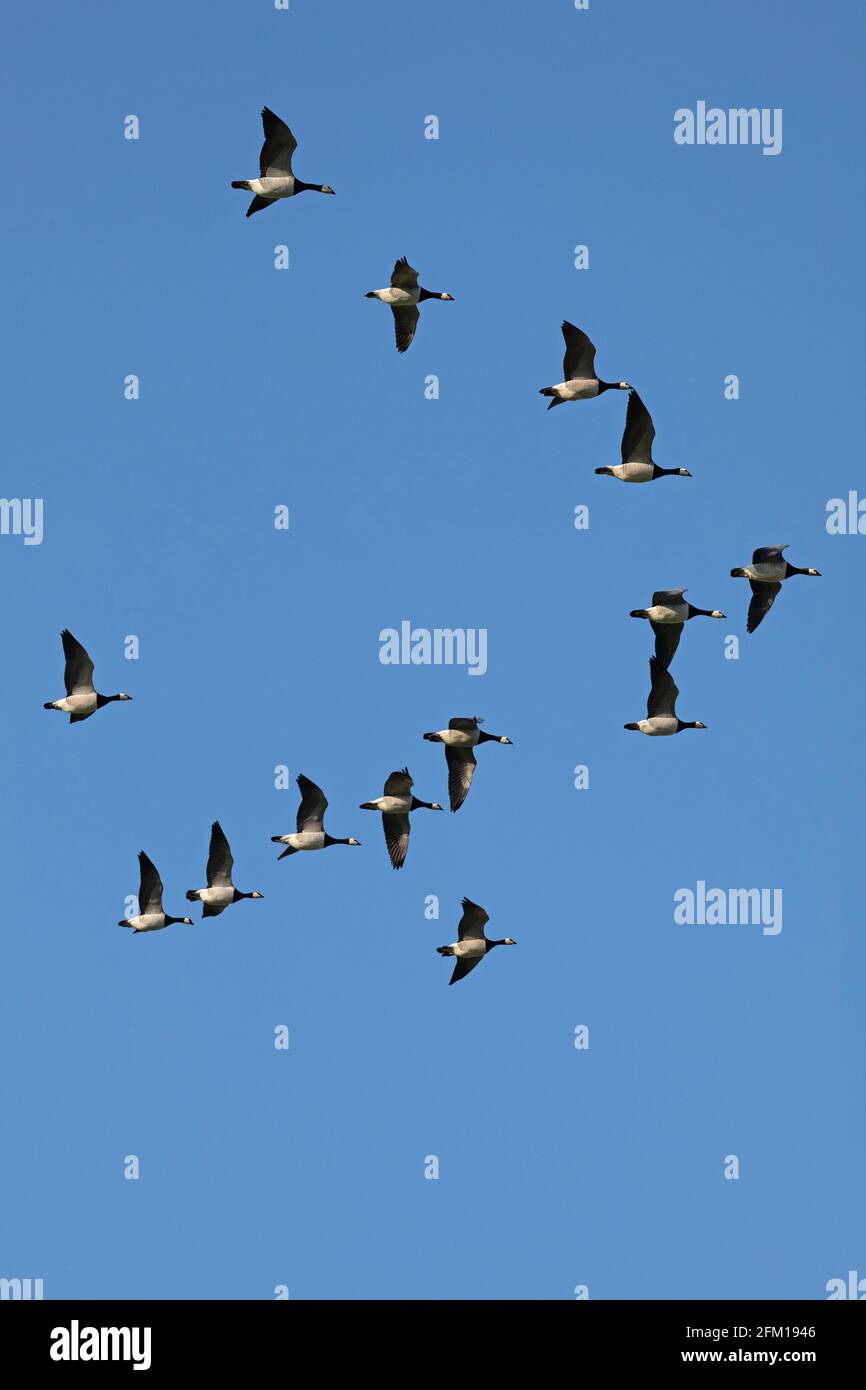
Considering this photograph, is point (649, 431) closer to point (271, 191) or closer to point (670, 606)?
point (670, 606)

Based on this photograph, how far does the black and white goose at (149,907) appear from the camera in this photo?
47.4m

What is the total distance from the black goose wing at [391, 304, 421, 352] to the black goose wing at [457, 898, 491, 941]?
8632mm

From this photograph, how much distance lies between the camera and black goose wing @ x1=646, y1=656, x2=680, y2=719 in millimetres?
44938

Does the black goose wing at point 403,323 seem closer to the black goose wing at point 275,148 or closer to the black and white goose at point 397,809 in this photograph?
the black goose wing at point 275,148

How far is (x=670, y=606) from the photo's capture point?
143 feet

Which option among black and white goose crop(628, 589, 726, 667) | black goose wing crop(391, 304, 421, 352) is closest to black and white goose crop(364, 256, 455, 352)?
black goose wing crop(391, 304, 421, 352)

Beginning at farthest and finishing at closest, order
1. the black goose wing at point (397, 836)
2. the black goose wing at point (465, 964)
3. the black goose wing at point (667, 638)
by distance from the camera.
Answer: the black goose wing at point (465, 964) < the black goose wing at point (397, 836) < the black goose wing at point (667, 638)

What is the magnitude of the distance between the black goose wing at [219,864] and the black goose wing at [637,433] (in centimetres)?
909

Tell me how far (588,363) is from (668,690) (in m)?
5.81

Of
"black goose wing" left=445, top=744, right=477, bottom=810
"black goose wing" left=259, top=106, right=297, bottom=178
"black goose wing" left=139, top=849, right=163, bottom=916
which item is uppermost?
"black goose wing" left=259, top=106, right=297, bottom=178

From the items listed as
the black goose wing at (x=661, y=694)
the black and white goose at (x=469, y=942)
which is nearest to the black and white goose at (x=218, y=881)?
the black and white goose at (x=469, y=942)

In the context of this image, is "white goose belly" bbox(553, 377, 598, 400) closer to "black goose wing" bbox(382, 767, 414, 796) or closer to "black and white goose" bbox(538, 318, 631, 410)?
"black and white goose" bbox(538, 318, 631, 410)
